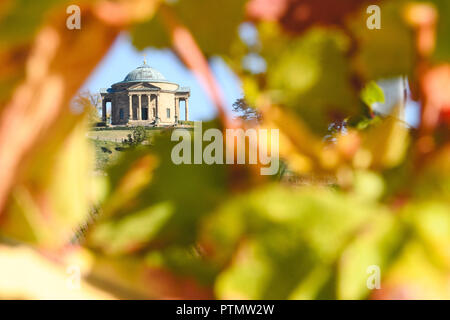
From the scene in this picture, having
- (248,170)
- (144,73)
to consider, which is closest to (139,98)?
(144,73)

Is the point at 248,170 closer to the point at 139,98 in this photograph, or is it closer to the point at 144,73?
the point at 144,73

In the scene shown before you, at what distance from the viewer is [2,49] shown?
9 centimetres

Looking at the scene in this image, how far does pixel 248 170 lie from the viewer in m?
0.10

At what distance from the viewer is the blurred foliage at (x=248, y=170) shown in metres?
0.09

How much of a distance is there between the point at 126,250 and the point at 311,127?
2.2 inches

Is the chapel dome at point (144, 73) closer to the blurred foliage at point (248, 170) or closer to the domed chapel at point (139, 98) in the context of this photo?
the domed chapel at point (139, 98)

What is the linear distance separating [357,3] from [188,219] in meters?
0.07

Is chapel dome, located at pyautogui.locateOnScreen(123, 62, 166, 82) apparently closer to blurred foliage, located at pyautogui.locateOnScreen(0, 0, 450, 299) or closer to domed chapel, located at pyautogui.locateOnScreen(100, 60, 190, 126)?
domed chapel, located at pyautogui.locateOnScreen(100, 60, 190, 126)

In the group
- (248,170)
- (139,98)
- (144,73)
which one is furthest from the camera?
(139,98)

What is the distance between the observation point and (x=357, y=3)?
117 mm

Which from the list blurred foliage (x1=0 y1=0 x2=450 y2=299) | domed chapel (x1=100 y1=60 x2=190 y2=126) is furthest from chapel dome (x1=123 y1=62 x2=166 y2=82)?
blurred foliage (x1=0 y1=0 x2=450 y2=299)

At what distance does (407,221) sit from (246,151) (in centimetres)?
4

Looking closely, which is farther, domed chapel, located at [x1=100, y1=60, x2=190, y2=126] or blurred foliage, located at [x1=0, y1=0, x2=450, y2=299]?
domed chapel, located at [x1=100, y1=60, x2=190, y2=126]

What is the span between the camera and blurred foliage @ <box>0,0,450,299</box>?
0.09 meters
